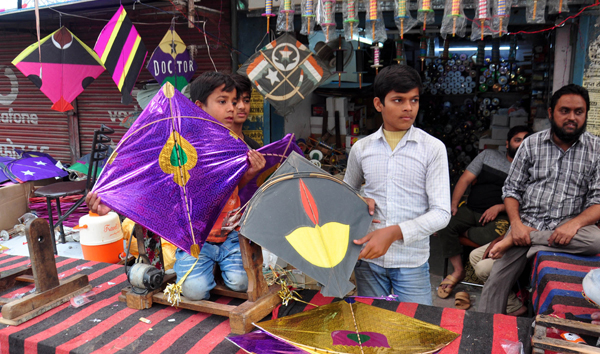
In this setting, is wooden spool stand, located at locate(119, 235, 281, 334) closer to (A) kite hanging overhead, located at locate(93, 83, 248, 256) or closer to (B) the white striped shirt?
(A) kite hanging overhead, located at locate(93, 83, 248, 256)

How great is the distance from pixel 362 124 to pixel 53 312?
628 centimetres

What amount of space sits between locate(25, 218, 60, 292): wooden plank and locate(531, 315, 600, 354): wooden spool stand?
7.24ft

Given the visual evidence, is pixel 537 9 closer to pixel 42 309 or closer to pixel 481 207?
pixel 481 207

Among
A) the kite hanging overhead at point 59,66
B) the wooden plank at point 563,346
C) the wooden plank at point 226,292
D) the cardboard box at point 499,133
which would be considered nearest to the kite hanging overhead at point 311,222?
the wooden plank at point 226,292

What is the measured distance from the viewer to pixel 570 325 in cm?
159

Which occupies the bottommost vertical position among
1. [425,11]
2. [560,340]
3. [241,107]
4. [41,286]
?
[41,286]

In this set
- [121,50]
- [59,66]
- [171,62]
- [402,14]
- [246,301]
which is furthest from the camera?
[59,66]

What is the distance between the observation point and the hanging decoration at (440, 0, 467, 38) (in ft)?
11.6

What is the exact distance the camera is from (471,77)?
281 inches

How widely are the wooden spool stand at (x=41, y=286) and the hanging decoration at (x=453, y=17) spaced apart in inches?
132

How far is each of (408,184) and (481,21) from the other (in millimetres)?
2213

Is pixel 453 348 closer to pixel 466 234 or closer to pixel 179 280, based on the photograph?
pixel 179 280

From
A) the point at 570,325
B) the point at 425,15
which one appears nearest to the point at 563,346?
the point at 570,325

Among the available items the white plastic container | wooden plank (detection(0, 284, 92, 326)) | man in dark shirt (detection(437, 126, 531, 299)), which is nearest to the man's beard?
man in dark shirt (detection(437, 126, 531, 299))
